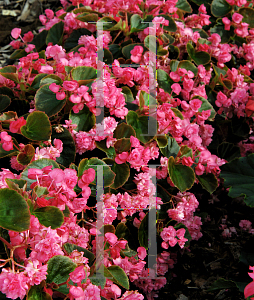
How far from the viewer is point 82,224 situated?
0.96 meters

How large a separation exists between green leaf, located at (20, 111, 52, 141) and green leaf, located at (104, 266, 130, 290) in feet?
1.65

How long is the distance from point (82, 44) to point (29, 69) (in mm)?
309

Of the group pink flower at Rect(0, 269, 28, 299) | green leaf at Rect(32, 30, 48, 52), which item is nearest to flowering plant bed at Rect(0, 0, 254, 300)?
pink flower at Rect(0, 269, 28, 299)

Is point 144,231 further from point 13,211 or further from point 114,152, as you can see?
point 13,211

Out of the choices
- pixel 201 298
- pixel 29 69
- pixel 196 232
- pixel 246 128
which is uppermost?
pixel 29 69

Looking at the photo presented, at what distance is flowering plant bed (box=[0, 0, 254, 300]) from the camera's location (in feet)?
2.45

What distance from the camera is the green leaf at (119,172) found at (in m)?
1.01

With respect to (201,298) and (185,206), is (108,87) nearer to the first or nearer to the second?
(185,206)

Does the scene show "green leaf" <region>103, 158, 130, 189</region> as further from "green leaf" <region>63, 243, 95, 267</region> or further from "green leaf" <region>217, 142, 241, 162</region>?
"green leaf" <region>217, 142, 241, 162</region>

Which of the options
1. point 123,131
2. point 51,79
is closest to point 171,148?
point 123,131

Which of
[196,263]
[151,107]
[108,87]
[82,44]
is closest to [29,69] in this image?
[82,44]

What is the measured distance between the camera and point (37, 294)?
0.68 metres

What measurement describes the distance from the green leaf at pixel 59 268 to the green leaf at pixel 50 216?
86mm

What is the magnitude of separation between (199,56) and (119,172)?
81cm
